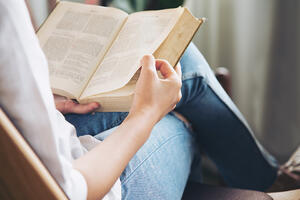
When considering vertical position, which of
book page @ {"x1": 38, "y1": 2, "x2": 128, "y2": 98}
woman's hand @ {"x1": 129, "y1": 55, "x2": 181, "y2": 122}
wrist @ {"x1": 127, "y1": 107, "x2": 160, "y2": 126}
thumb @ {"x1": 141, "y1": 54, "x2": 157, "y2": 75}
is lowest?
book page @ {"x1": 38, "y1": 2, "x2": 128, "y2": 98}

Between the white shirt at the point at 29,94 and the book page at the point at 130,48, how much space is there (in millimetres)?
232

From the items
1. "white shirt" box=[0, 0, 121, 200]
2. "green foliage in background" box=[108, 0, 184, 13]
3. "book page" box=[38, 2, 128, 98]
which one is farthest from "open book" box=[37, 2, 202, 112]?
"green foliage in background" box=[108, 0, 184, 13]

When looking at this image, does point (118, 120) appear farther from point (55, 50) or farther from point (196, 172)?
point (196, 172)

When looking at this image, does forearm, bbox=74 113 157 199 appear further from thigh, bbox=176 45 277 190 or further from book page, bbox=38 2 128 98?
thigh, bbox=176 45 277 190

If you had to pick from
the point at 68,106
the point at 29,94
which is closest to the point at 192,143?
the point at 68,106

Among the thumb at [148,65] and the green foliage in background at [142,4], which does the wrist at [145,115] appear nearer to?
the thumb at [148,65]

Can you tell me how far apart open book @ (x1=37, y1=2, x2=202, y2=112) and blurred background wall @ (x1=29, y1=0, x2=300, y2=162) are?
719mm

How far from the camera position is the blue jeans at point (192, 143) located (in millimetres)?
646

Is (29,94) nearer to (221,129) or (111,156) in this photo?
(111,156)

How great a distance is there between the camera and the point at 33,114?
381 mm

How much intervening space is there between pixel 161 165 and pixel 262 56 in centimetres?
83

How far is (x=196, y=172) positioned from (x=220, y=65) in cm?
58

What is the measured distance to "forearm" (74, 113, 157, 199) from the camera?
0.43 m

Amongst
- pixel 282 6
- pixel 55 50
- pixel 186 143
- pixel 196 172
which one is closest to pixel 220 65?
pixel 282 6
